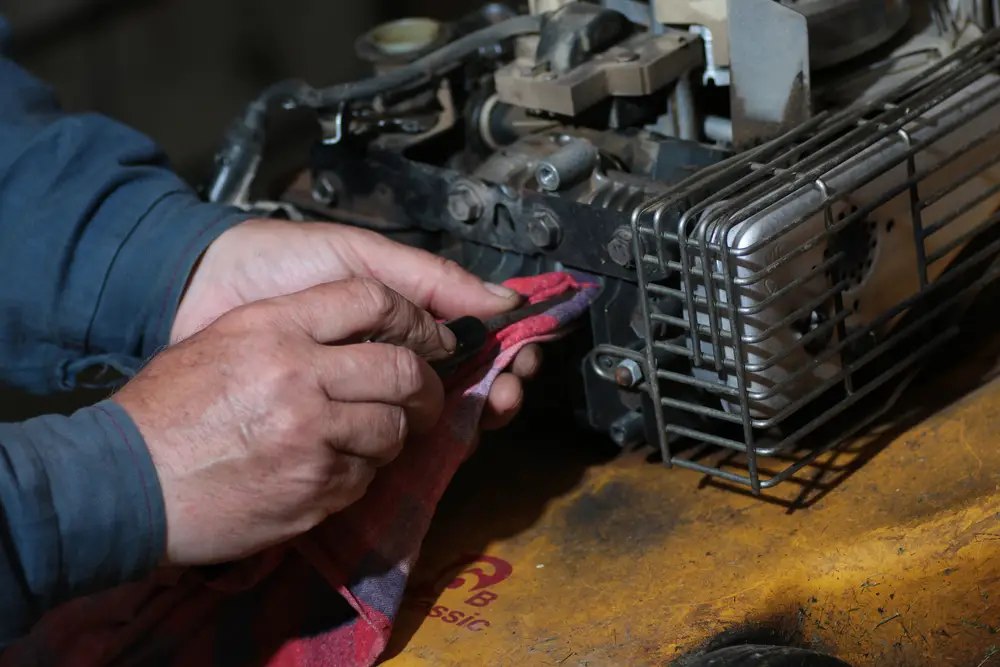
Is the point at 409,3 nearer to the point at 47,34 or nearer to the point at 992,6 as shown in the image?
the point at 47,34

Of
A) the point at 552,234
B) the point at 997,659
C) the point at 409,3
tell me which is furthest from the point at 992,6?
the point at 409,3

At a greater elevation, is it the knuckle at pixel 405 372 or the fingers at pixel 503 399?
the knuckle at pixel 405 372

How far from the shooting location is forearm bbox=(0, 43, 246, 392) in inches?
41.4

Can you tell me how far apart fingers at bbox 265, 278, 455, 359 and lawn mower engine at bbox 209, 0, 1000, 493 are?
6.4 inches

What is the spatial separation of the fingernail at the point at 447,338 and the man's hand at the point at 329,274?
53 millimetres

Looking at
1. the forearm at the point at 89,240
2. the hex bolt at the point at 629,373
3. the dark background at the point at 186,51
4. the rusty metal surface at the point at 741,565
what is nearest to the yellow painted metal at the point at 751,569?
the rusty metal surface at the point at 741,565

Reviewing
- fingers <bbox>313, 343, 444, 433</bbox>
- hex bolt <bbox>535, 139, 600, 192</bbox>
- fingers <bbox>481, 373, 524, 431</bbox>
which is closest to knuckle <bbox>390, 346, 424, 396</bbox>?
fingers <bbox>313, 343, 444, 433</bbox>

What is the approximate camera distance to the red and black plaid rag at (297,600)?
81 cm

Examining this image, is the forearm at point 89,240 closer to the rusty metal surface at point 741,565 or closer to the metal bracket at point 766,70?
the rusty metal surface at point 741,565

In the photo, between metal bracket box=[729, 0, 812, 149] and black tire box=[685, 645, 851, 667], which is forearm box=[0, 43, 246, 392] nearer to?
metal bracket box=[729, 0, 812, 149]

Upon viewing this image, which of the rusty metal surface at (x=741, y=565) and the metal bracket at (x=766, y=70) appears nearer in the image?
the rusty metal surface at (x=741, y=565)

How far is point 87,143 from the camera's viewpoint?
3.58 feet

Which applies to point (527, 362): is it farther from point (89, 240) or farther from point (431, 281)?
point (89, 240)

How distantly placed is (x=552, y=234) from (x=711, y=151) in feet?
0.55
